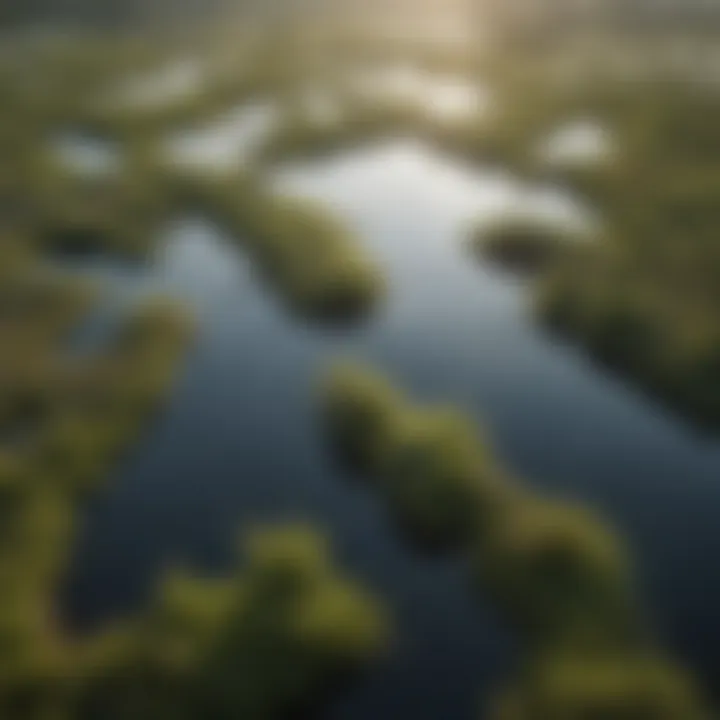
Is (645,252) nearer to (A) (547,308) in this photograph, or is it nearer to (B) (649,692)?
(A) (547,308)

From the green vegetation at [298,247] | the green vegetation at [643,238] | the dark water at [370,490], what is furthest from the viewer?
the green vegetation at [298,247]

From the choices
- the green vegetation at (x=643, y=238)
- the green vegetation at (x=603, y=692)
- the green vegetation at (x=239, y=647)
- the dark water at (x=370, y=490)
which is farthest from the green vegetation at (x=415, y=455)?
the green vegetation at (x=643, y=238)

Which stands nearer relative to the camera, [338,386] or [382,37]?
[338,386]

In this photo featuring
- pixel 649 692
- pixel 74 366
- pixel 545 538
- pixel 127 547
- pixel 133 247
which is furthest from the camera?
pixel 133 247

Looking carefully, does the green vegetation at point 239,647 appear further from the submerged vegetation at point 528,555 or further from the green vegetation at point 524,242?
the green vegetation at point 524,242

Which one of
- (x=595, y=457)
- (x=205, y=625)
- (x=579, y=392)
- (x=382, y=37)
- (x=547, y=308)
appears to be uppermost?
(x=382, y=37)

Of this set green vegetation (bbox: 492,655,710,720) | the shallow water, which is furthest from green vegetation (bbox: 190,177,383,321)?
green vegetation (bbox: 492,655,710,720)

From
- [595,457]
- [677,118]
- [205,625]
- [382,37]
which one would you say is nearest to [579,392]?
[595,457]

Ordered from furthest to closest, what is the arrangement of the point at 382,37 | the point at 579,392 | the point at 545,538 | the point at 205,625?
1. the point at 382,37
2. the point at 579,392
3. the point at 545,538
4. the point at 205,625
